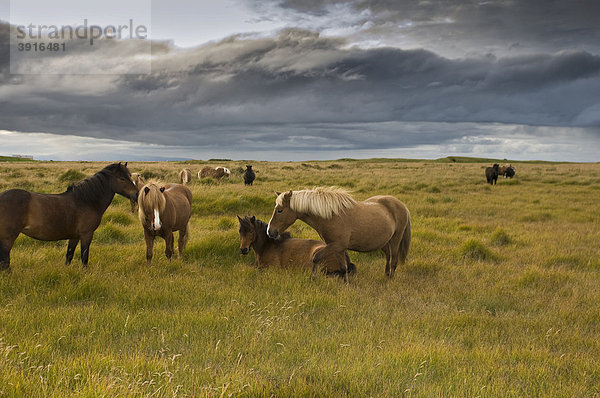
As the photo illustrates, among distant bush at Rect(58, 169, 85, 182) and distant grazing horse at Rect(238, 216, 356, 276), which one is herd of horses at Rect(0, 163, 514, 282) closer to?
distant grazing horse at Rect(238, 216, 356, 276)

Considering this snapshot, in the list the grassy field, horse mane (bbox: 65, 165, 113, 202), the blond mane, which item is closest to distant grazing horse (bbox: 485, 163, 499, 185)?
the grassy field

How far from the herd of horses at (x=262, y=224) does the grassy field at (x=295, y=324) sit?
52cm

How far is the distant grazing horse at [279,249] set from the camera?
26.8 ft

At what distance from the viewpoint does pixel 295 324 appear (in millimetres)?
5227

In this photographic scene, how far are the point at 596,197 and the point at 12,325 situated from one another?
2749 centimetres

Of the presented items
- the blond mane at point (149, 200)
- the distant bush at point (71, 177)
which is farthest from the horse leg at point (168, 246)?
the distant bush at point (71, 177)

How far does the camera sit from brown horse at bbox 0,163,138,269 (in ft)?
21.8

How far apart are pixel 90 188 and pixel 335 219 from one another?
16.2 ft

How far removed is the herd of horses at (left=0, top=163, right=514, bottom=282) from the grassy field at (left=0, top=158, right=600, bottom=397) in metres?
0.52

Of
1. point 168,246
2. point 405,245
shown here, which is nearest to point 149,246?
point 168,246

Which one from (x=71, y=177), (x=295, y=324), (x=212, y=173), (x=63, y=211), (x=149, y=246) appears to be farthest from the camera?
(x=212, y=173)

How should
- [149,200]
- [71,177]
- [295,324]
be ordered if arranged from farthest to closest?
[71,177]
[149,200]
[295,324]

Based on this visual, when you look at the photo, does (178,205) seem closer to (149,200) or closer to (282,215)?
(149,200)

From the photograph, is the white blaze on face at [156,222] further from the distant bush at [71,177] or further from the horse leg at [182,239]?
the distant bush at [71,177]
